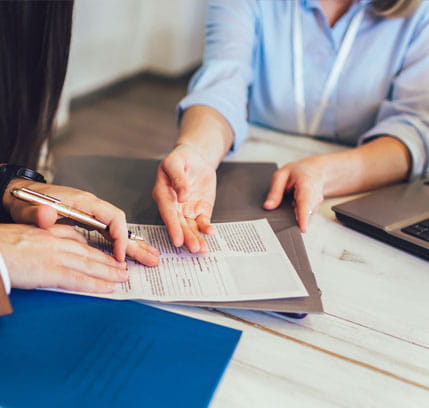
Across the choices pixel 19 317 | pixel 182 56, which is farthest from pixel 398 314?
pixel 182 56

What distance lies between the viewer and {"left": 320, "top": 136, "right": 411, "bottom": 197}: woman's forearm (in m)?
0.91

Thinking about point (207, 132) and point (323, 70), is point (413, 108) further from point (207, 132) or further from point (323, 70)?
point (207, 132)

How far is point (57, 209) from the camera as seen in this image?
1.98 ft

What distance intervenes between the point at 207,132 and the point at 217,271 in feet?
1.37

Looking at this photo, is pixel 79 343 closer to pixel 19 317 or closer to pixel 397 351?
pixel 19 317

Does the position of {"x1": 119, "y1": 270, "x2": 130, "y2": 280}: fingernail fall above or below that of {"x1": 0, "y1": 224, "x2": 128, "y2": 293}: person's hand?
below

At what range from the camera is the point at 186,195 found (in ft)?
2.30

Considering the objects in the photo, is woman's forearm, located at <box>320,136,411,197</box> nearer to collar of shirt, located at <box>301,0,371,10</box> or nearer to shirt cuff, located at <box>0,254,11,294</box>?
collar of shirt, located at <box>301,0,371,10</box>

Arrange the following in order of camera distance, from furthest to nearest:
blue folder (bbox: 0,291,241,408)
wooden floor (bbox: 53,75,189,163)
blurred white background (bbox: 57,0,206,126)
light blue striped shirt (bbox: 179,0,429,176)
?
blurred white background (bbox: 57,0,206,126) → wooden floor (bbox: 53,75,189,163) → light blue striped shirt (bbox: 179,0,429,176) → blue folder (bbox: 0,291,241,408)

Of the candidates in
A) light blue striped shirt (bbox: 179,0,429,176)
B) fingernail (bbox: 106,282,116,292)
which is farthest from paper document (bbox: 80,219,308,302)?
light blue striped shirt (bbox: 179,0,429,176)

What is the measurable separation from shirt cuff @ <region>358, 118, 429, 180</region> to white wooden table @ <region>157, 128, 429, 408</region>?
0.33m

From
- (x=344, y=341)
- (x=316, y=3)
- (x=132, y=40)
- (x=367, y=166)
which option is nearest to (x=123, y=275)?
(x=344, y=341)

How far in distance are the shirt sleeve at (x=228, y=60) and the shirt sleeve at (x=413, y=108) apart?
308mm

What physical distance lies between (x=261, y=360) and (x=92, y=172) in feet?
1.68
